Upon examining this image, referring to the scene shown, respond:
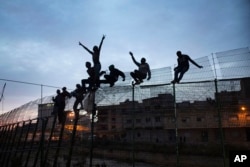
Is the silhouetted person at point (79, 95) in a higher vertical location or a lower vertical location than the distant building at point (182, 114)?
higher

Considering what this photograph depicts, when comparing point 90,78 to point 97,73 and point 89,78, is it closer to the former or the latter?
point 89,78

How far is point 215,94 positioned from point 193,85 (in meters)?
0.61

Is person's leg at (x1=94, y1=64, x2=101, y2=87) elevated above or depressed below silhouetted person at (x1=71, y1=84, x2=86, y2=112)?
above

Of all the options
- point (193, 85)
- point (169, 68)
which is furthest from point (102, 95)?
point (193, 85)

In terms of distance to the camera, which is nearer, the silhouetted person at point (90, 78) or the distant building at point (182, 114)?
the distant building at point (182, 114)

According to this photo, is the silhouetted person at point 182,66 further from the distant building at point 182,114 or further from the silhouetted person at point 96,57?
the silhouetted person at point 96,57


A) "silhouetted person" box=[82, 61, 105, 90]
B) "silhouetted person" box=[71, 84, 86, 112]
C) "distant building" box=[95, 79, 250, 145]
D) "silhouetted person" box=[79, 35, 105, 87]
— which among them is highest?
"silhouetted person" box=[79, 35, 105, 87]

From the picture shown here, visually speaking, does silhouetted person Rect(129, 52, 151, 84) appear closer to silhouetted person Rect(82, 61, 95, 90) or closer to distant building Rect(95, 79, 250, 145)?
silhouetted person Rect(82, 61, 95, 90)

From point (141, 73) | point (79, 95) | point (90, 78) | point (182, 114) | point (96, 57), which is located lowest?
point (182, 114)

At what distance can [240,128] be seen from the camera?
6.57 meters

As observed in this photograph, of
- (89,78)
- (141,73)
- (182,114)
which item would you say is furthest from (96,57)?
(182,114)

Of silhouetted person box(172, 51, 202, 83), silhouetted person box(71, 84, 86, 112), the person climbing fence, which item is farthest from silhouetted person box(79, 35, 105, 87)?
silhouetted person box(172, 51, 202, 83)

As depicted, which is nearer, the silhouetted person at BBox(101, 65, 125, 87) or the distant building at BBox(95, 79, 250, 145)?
the distant building at BBox(95, 79, 250, 145)

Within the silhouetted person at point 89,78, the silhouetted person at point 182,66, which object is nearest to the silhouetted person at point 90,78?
the silhouetted person at point 89,78
